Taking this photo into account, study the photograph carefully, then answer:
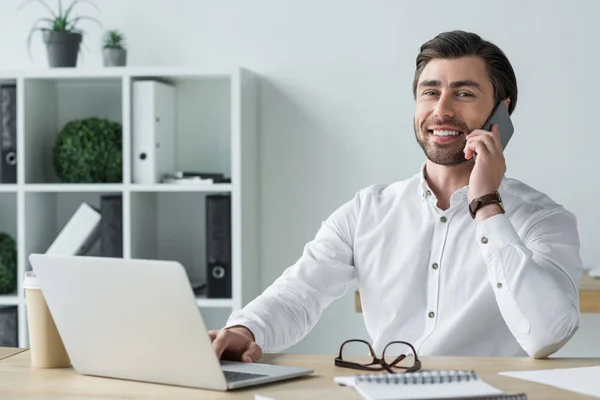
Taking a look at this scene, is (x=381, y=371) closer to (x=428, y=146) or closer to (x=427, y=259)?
(x=427, y=259)

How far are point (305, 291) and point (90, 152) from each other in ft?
4.91

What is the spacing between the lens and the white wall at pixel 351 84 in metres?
3.35

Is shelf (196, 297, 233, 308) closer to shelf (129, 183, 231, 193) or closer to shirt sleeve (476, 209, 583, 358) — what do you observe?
shelf (129, 183, 231, 193)

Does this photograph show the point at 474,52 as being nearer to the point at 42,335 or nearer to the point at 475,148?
the point at 475,148

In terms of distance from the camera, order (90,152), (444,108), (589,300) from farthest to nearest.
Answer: (90,152) → (589,300) → (444,108)

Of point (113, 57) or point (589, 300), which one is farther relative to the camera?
point (113, 57)

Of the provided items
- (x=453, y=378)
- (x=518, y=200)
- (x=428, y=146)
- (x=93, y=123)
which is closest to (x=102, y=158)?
(x=93, y=123)

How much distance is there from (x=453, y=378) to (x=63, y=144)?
7.85ft

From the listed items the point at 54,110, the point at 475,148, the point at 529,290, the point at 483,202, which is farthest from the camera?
the point at 54,110

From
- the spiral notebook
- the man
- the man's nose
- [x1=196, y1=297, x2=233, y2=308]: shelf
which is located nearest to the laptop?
the spiral notebook

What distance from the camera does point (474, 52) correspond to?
2297 mm

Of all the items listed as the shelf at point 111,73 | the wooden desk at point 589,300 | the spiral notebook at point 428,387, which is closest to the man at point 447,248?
the spiral notebook at point 428,387

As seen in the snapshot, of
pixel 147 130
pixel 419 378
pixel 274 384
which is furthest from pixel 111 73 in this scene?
pixel 419 378

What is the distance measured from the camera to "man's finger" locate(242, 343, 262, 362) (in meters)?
1.69
